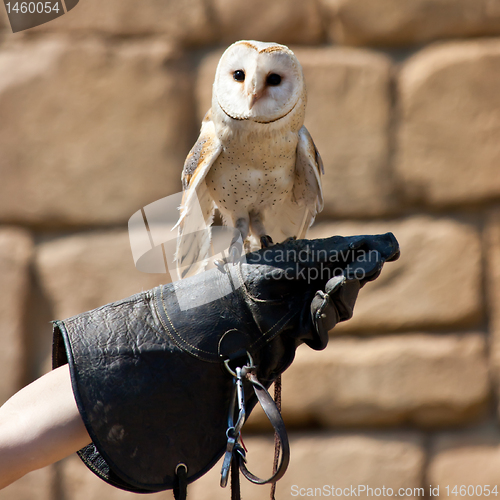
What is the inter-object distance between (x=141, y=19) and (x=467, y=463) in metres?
1.87

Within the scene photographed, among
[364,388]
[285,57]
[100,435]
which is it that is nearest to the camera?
[100,435]

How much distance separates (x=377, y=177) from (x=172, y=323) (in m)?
1.09

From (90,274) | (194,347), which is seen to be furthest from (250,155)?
(90,274)

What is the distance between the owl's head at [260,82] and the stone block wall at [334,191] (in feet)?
1.72

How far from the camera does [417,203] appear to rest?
5.80ft

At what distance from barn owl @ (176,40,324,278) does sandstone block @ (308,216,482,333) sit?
46 cm

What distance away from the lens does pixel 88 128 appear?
178 cm

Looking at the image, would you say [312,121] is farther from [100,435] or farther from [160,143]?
[100,435]

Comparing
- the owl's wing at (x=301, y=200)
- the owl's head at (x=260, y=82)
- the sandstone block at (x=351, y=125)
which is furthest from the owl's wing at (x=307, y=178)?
the sandstone block at (x=351, y=125)

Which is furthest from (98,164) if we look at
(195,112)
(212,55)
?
(212,55)

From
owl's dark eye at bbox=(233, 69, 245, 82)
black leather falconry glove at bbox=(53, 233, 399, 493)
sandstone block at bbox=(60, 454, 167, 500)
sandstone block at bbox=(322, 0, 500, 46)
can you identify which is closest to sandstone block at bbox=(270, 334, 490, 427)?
sandstone block at bbox=(60, 454, 167, 500)

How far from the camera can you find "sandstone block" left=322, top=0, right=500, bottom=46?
1.73 m

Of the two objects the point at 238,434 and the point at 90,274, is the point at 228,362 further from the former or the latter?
the point at 90,274

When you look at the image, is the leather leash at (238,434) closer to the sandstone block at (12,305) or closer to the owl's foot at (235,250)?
the owl's foot at (235,250)
